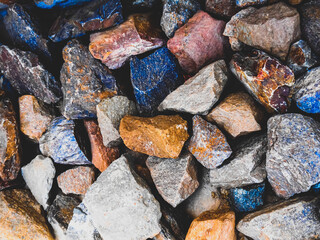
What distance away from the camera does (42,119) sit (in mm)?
2465

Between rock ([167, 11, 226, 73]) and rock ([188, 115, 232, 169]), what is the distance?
1.56 ft

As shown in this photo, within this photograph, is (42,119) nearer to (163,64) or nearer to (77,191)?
(77,191)

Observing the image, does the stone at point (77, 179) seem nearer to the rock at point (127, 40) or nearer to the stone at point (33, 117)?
the stone at point (33, 117)

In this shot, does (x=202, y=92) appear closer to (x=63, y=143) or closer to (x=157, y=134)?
(x=157, y=134)

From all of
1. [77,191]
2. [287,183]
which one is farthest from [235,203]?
[77,191]

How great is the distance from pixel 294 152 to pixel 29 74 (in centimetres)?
205

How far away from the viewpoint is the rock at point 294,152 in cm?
165

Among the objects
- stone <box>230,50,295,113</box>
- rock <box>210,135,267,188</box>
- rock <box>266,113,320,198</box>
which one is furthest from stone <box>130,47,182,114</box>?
rock <box>266,113,320,198</box>

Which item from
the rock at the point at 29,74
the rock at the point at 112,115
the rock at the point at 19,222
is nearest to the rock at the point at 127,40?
the rock at the point at 112,115

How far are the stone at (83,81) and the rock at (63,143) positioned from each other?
15 cm

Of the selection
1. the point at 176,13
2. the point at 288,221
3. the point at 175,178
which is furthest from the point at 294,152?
the point at 176,13

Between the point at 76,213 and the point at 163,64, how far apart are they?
1.35 meters

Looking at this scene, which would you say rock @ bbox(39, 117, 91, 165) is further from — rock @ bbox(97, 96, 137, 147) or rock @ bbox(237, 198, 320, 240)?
rock @ bbox(237, 198, 320, 240)

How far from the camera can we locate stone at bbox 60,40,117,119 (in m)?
2.24
